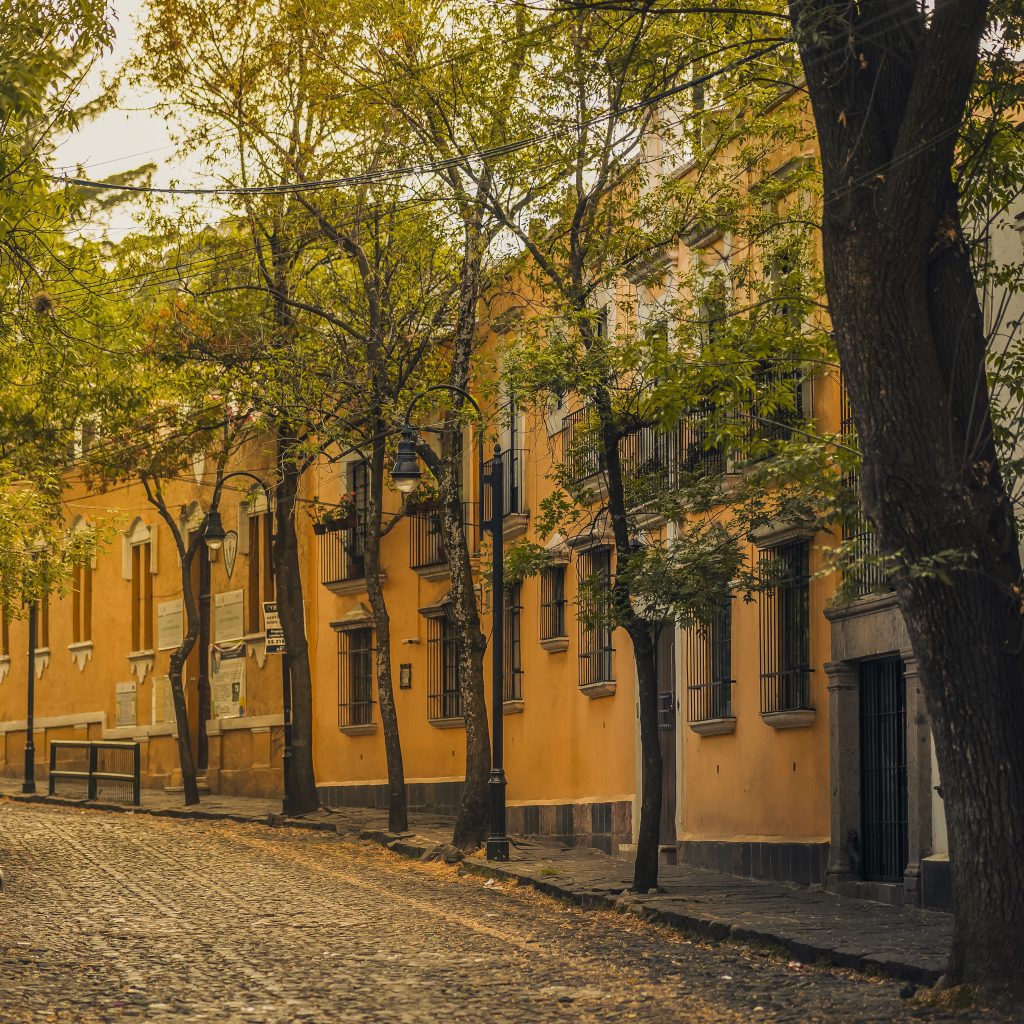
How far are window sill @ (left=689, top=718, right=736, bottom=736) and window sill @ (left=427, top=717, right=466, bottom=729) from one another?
7679 mm

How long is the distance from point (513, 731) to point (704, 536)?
34.8 feet

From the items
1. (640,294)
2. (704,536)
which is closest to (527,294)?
(640,294)

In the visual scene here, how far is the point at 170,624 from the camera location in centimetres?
3672

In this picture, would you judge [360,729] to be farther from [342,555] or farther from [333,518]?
[333,518]

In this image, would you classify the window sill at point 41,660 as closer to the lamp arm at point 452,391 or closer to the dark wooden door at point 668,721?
the lamp arm at point 452,391

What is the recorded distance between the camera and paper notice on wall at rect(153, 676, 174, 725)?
1423 inches

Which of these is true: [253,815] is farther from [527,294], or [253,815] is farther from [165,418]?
[527,294]

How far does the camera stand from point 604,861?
67.3ft

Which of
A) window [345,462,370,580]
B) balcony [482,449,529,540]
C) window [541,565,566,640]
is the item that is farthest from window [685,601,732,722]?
window [345,462,370,580]

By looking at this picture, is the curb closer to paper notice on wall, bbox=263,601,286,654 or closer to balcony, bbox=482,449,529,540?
balcony, bbox=482,449,529,540

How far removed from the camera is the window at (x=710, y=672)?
1998 centimetres

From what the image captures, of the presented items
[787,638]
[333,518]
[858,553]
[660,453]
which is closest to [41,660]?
[333,518]

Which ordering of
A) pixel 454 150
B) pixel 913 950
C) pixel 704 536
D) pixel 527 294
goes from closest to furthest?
pixel 913 950 → pixel 704 536 → pixel 454 150 → pixel 527 294

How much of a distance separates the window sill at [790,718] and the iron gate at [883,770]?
70 centimetres
